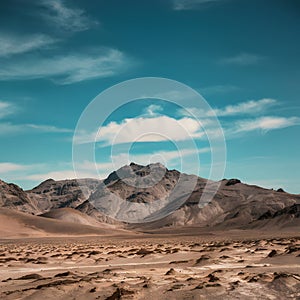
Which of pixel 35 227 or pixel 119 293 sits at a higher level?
pixel 119 293

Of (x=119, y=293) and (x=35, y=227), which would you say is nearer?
(x=119, y=293)

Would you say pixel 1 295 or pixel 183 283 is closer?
pixel 1 295

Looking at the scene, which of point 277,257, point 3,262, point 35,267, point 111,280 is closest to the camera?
point 111,280

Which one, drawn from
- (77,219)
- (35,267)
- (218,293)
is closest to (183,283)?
(218,293)

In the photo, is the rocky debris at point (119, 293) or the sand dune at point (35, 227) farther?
the sand dune at point (35, 227)

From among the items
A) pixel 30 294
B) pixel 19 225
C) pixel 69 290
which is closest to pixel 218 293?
pixel 69 290

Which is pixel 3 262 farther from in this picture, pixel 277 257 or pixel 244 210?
pixel 244 210

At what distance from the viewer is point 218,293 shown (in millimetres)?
12539

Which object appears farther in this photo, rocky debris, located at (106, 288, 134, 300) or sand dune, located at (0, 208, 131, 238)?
sand dune, located at (0, 208, 131, 238)

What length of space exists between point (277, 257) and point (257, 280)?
1012 cm

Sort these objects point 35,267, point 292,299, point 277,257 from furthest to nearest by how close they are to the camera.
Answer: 1. point 35,267
2. point 277,257
3. point 292,299

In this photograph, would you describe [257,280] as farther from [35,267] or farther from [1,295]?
[35,267]

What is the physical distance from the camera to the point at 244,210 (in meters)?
186

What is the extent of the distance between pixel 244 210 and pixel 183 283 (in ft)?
580
